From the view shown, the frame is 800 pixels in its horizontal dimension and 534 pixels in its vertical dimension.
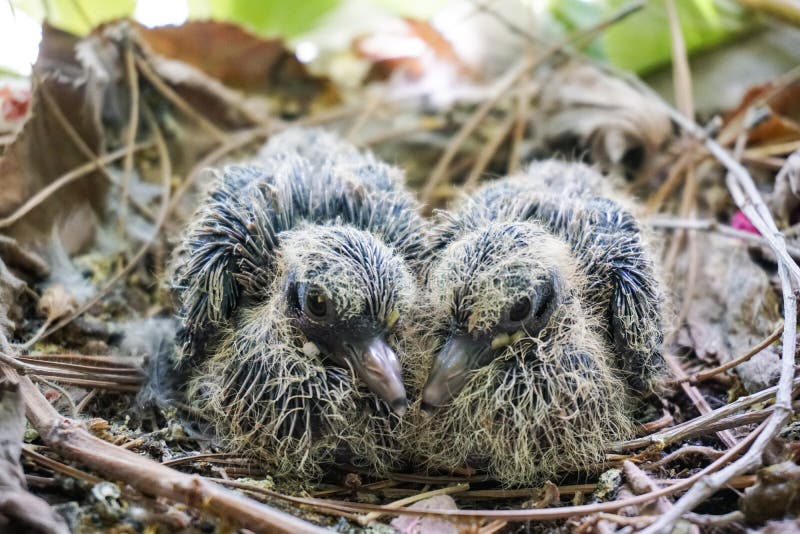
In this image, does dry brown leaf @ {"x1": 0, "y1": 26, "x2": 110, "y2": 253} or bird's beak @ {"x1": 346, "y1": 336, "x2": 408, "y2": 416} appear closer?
bird's beak @ {"x1": 346, "y1": 336, "x2": 408, "y2": 416}

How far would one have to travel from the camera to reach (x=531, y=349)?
1.67 metres

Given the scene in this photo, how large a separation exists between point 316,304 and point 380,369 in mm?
202

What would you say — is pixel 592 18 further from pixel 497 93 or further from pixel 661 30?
pixel 497 93

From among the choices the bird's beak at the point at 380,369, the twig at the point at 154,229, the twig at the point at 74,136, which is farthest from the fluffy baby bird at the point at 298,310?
the twig at the point at 74,136

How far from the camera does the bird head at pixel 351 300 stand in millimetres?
1586

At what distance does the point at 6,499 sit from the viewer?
127 centimetres

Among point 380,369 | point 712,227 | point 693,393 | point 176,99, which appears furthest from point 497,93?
point 380,369

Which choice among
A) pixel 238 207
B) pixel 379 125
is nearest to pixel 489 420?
pixel 238 207

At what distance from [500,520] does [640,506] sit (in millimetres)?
283

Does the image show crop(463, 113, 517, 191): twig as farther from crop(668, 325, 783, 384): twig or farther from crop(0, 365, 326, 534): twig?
crop(0, 365, 326, 534): twig

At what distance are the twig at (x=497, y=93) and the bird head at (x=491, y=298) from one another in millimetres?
1093

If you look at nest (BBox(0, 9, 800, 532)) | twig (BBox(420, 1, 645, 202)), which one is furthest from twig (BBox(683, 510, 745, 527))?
twig (BBox(420, 1, 645, 202))

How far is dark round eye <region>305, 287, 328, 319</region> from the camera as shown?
161 centimetres

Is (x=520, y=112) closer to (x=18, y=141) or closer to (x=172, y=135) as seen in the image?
(x=172, y=135)
